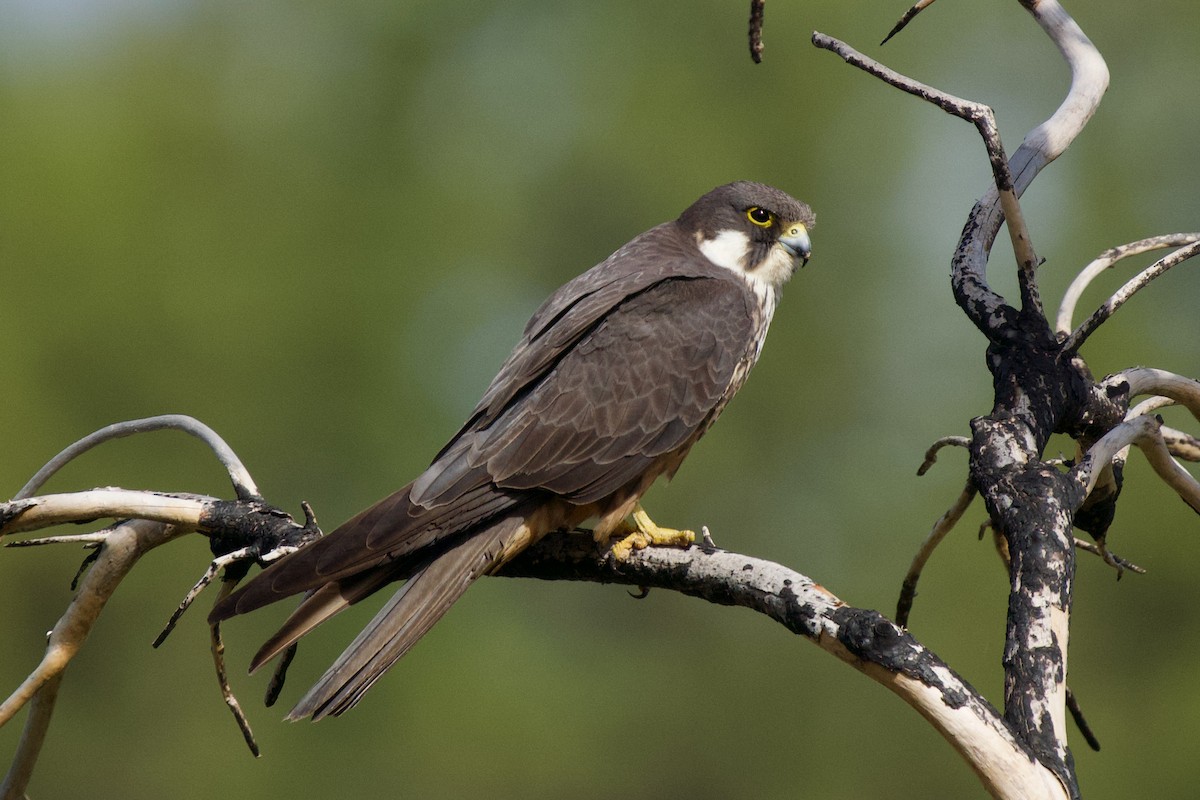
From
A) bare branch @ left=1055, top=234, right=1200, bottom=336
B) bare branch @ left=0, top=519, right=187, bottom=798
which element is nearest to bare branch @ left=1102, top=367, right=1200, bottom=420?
bare branch @ left=1055, top=234, right=1200, bottom=336

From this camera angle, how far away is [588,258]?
47.9 ft

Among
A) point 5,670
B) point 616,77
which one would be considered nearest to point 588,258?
point 616,77

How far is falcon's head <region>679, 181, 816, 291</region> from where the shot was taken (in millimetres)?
4078

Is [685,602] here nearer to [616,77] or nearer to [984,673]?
[984,673]

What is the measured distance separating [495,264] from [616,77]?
10.3 ft

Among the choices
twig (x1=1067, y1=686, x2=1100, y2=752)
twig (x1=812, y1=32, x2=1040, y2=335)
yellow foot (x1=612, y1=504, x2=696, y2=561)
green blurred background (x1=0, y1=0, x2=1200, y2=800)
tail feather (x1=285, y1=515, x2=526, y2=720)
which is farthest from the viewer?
green blurred background (x1=0, y1=0, x2=1200, y2=800)

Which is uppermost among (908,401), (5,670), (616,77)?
(616,77)

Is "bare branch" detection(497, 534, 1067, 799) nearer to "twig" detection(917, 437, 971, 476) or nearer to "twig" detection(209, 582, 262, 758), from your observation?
"twig" detection(917, 437, 971, 476)

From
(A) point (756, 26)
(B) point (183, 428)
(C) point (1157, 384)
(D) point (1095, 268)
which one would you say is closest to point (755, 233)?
(D) point (1095, 268)

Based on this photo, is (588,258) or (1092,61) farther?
(588,258)

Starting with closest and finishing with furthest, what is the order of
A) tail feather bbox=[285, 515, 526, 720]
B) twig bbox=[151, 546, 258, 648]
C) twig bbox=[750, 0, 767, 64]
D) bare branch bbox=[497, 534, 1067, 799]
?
bare branch bbox=[497, 534, 1067, 799], twig bbox=[750, 0, 767, 64], twig bbox=[151, 546, 258, 648], tail feather bbox=[285, 515, 526, 720]

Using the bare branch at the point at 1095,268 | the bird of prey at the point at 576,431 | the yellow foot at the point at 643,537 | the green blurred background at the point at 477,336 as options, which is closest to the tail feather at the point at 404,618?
the bird of prey at the point at 576,431

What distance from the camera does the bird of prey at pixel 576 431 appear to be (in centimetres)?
271

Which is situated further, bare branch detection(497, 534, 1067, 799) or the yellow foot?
the yellow foot
